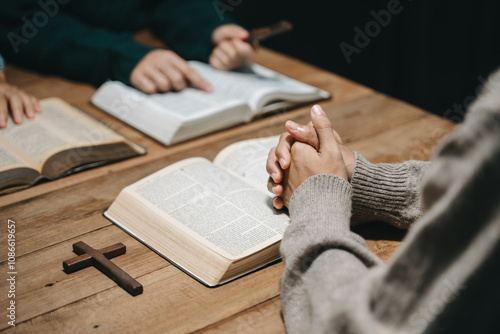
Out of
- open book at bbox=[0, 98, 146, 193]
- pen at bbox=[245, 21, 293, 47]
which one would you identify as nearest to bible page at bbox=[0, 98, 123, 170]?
open book at bbox=[0, 98, 146, 193]

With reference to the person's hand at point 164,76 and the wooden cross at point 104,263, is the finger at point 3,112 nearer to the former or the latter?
the person's hand at point 164,76

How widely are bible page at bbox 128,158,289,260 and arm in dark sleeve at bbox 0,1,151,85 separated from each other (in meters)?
0.68

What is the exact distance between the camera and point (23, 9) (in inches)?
76.4

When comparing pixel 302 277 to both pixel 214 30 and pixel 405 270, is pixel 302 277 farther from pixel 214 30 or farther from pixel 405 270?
pixel 214 30

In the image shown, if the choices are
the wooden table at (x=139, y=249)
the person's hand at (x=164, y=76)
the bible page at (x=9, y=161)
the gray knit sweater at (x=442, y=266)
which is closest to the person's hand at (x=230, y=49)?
the person's hand at (x=164, y=76)

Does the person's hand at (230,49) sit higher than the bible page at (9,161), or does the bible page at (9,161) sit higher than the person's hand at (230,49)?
the person's hand at (230,49)

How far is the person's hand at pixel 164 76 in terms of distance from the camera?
1674 millimetres

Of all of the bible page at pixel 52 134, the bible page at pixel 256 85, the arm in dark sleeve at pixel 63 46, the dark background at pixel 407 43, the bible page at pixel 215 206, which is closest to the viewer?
the bible page at pixel 215 206

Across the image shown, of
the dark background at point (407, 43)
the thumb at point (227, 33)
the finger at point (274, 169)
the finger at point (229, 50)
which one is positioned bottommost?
the dark background at point (407, 43)

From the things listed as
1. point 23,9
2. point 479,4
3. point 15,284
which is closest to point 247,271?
point 15,284

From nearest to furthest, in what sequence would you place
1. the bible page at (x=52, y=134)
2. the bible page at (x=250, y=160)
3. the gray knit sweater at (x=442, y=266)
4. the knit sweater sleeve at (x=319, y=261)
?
the gray knit sweater at (x=442, y=266)
the knit sweater sleeve at (x=319, y=261)
the bible page at (x=250, y=160)
the bible page at (x=52, y=134)

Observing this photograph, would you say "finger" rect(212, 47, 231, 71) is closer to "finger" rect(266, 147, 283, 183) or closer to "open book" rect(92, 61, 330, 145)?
"open book" rect(92, 61, 330, 145)

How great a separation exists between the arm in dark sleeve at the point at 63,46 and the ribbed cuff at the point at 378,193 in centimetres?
92

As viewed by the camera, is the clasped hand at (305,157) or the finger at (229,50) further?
the finger at (229,50)
